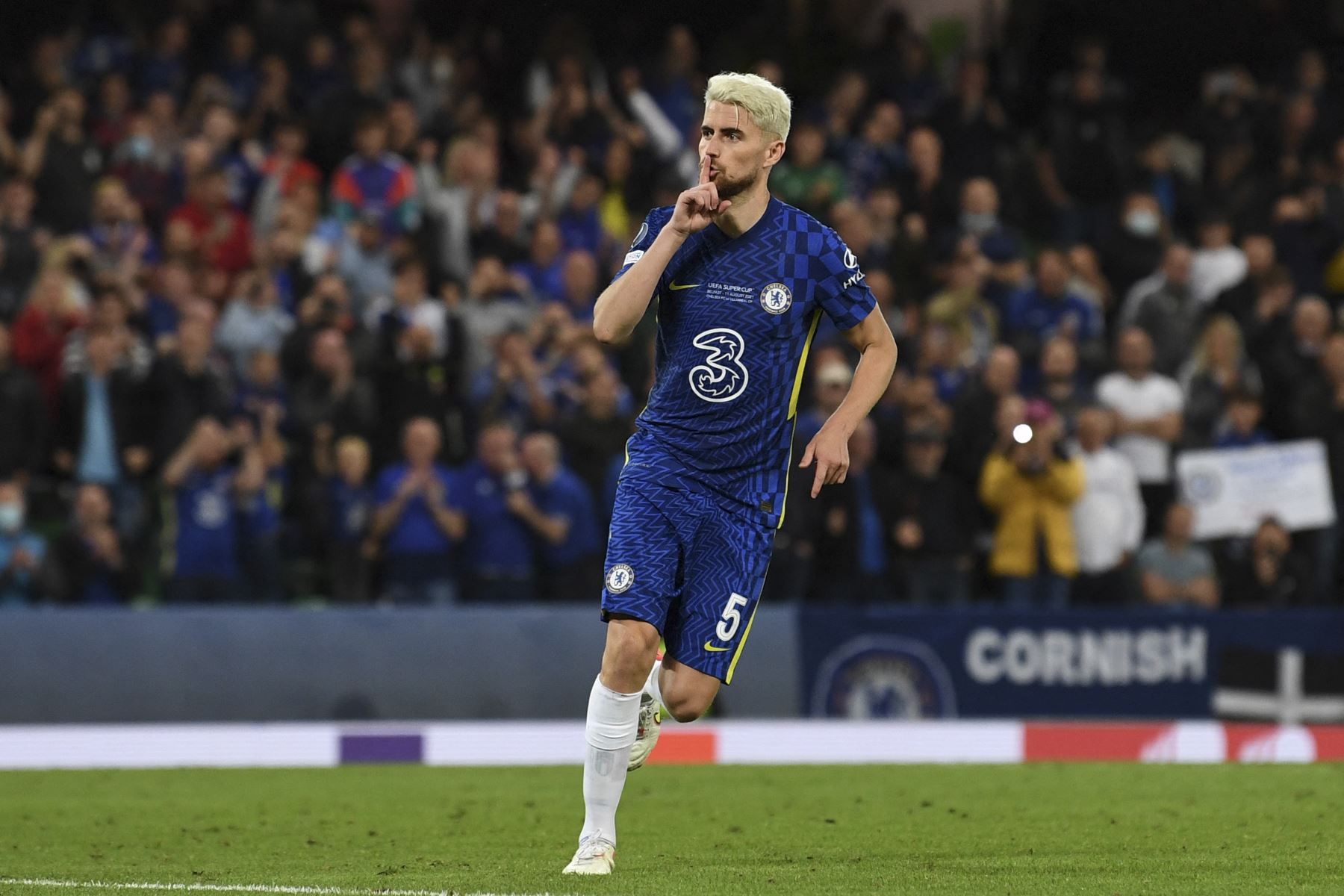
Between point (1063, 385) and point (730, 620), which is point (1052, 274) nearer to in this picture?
point (1063, 385)

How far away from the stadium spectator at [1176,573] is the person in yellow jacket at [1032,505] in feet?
2.11

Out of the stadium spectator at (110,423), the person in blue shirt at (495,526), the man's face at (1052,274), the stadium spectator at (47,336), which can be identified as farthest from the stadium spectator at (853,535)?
the stadium spectator at (47,336)

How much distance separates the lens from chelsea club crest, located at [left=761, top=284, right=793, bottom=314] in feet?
22.8

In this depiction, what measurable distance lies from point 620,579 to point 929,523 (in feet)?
26.7

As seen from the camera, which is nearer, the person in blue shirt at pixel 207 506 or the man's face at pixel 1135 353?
the person in blue shirt at pixel 207 506

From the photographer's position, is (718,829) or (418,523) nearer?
(718,829)

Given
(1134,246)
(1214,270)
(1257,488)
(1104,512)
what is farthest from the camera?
(1134,246)

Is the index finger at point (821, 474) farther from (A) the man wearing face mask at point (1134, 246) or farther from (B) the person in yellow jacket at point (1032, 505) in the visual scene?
(A) the man wearing face mask at point (1134, 246)

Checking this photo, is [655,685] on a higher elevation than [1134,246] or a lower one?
lower

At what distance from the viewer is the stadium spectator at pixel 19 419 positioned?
1380 cm

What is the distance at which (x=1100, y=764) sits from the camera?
1196 cm

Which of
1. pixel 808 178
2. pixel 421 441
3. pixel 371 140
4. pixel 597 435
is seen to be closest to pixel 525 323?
pixel 597 435

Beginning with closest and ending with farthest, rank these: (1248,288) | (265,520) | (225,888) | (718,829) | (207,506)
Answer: (225,888) → (718,829) → (207,506) → (265,520) → (1248,288)

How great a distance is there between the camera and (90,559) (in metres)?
13.7
